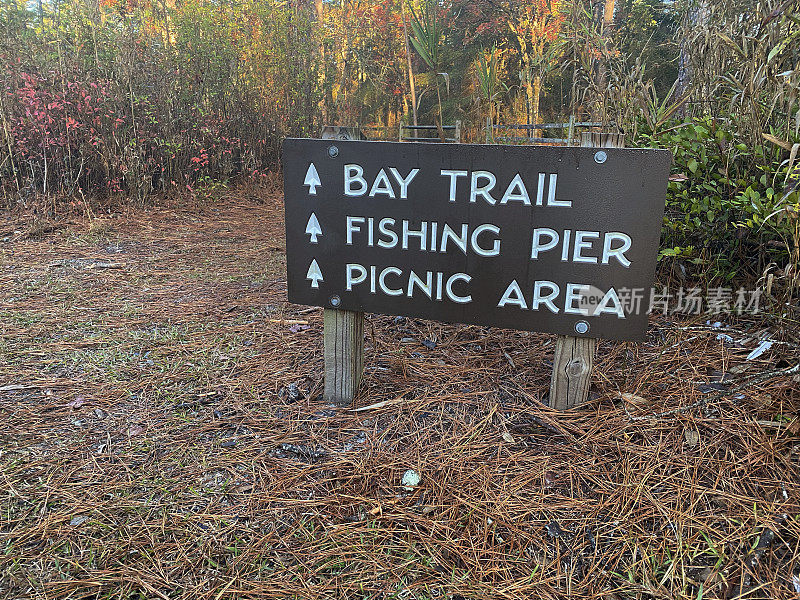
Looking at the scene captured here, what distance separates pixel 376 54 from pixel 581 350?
538 inches

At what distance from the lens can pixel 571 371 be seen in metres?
1.96

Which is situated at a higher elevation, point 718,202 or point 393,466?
point 718,202

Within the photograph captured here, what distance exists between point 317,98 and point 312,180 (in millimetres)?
6872

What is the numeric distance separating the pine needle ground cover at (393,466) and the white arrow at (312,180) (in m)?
0.79

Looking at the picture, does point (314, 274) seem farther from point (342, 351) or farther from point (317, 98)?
point (317, 98)

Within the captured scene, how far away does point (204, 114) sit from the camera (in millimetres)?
6023

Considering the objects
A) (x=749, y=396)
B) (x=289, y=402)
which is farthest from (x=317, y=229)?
(x=749, y=396)

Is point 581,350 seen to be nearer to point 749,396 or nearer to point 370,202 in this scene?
point 749,396

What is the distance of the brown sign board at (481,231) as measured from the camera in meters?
1.75

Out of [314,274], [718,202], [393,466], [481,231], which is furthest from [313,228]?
[718,202]

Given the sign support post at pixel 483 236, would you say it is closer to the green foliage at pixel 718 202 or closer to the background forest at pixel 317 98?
the background forest at pixel 317 98

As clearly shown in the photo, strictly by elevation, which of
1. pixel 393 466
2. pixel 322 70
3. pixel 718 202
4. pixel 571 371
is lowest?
pixel 393 466

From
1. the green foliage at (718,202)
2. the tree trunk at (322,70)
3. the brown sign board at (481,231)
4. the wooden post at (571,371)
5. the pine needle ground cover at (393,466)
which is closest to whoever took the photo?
the pine needle ground cover at (393,466)

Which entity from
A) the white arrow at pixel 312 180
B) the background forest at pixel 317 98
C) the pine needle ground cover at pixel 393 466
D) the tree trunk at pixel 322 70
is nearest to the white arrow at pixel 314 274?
the white arrow at pixel 312 180
